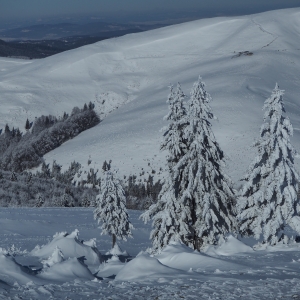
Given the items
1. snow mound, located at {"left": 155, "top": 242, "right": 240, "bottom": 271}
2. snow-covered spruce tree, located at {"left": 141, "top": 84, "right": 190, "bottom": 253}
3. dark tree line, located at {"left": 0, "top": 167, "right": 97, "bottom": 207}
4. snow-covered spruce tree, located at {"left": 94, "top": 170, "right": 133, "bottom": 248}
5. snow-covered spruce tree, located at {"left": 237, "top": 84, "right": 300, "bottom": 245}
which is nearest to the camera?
snow mound, located at {"left": 155, "top": 242, "right": 240, "bottom": 271}

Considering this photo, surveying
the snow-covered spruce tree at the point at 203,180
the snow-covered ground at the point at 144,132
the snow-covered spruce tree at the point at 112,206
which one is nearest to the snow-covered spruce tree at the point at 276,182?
the snow-covered spruce tree at the point at 203,180

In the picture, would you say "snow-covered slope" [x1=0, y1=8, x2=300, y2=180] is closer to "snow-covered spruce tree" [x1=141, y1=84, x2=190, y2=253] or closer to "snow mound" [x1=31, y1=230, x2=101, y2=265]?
"snow-covered spruce tree" [x1=141, y1=84, x2=190, y2=253]

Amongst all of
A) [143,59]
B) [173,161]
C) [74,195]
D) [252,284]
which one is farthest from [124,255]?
[143,59]

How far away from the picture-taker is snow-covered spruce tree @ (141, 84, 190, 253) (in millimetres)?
16969

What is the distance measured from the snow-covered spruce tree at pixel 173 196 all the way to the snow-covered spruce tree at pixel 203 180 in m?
0.32

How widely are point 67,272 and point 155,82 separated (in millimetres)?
118921

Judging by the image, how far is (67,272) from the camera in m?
8.99

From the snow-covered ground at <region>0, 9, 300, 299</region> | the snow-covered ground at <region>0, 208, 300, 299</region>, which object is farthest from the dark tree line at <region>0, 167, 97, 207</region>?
the snow-covered ground at <region>0, 208, 300, 299</region>

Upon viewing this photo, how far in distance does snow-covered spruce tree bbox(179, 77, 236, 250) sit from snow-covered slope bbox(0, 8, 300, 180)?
43.0 meters

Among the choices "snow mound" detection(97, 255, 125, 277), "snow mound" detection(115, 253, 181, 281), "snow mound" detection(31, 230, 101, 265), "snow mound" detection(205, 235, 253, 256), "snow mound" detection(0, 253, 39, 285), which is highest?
"snow mound" detection(0, 253, 39, 285)

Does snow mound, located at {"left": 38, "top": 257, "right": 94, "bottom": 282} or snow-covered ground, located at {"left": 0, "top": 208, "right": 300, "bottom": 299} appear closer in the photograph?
snow-covered ground, located at {"left": 0, "top": 208, "right": 300, "bottom": 299}

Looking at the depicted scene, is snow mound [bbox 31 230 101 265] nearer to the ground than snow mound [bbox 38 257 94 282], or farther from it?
nearer to the ground

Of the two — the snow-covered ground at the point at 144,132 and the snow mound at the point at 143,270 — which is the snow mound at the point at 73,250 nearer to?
the snow-covered ground at the point at 144,132

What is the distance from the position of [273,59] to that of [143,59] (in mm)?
39833
